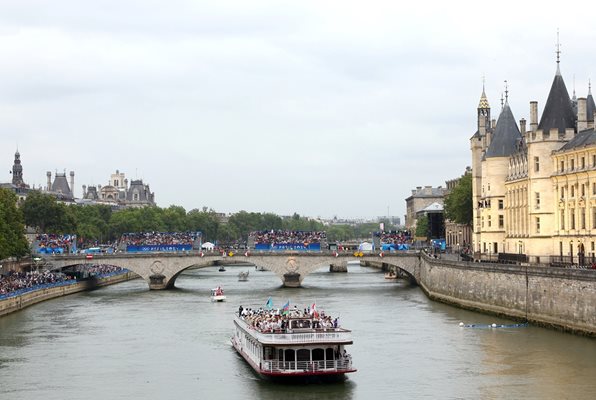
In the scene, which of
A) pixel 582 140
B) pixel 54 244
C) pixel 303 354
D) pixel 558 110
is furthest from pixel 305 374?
pixel 54 244

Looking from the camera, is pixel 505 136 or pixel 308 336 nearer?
pixel 308 336

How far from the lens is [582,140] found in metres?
66.8

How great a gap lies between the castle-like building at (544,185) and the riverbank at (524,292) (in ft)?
12.1

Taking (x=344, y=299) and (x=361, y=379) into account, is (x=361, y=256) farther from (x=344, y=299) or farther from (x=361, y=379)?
(x=361, y=379)

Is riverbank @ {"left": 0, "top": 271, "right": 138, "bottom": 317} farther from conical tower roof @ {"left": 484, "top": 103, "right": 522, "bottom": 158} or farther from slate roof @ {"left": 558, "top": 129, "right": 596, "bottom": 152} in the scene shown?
slate roof @ {"left": 558, "top": 129, "right": 596, "bottom": 152}

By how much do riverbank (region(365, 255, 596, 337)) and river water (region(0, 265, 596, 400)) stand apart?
1.00 m

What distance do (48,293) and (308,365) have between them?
4573 centimetres

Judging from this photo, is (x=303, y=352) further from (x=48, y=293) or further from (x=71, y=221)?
(x=71, y=221)

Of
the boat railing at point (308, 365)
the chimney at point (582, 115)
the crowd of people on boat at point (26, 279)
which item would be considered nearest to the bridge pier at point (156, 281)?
the crowd of people on boat at point (26, 279)

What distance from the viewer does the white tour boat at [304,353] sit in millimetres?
43344

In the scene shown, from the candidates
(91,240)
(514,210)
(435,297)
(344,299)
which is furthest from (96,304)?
(91,240)

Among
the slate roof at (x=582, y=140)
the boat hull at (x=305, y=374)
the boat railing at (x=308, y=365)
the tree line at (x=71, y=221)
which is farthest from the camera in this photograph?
the tree line at (x=71, y=221)

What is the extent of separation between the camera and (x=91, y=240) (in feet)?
520

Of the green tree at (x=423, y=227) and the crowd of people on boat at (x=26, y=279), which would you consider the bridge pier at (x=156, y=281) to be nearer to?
the crowd of people on boat at (x=26, y=279)
